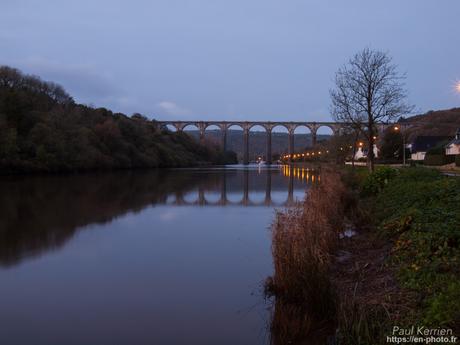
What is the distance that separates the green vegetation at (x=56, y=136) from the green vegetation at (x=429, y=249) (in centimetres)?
3654

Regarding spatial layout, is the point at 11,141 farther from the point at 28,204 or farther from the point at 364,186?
the point at 364,186

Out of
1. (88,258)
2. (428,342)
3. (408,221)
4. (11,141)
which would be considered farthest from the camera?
(11,141)

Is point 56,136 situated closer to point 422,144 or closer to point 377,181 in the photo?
point 377,181

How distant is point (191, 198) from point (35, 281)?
16.1 m

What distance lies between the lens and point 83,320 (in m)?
6.48

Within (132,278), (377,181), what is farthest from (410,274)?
(377,181)

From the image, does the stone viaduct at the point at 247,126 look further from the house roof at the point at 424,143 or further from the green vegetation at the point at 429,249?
the green vegetation at the point at 429,249

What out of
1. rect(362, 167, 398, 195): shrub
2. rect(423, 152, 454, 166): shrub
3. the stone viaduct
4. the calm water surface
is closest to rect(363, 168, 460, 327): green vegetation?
the calm water surface

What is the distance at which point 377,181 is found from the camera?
19.7m

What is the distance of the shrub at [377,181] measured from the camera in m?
19.2

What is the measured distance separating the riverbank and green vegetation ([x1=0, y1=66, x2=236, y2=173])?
36346 mm

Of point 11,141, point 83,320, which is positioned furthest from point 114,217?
point 11,141

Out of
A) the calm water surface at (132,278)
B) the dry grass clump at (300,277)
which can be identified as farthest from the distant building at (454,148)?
the dry grass clump at (300,277)

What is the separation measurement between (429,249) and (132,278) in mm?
5248
